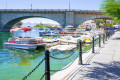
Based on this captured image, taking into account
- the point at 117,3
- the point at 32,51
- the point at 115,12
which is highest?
the point at 117,3

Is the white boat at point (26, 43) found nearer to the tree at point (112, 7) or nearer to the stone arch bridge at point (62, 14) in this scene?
the tree at point (112, 7)

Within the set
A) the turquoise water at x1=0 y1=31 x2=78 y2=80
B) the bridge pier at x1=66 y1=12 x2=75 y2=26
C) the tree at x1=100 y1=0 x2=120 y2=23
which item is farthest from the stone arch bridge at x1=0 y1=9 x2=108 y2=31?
the turquoise water at x1=0 y1=31 x2=78 y2=80

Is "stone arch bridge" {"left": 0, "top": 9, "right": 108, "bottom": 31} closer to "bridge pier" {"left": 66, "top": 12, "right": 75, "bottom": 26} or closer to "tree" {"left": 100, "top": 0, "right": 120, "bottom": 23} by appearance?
"bridge pier" {"left": 66, "top": 12, "right": 75, "bottom": 26}

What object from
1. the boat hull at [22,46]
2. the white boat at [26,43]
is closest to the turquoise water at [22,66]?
the boat hull at [22,46]

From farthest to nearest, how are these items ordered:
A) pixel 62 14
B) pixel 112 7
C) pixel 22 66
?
pixel 62 14 < pixel 112 7 < pixel 22 66

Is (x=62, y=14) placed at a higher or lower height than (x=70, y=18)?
higher

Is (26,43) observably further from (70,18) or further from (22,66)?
(70,18)

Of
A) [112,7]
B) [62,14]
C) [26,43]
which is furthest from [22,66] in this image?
[62,14]

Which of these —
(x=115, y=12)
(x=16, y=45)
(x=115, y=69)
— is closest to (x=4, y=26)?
(x=16, y=45)

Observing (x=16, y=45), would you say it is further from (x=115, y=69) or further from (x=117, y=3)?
(x=115, y=69)

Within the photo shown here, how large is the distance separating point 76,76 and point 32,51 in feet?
51.1

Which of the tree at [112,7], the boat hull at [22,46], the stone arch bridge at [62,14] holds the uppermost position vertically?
the stone arch bridge at [62,14]

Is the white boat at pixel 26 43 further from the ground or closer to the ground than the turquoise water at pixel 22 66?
further from the ground

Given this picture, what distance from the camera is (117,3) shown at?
67.6 feet
